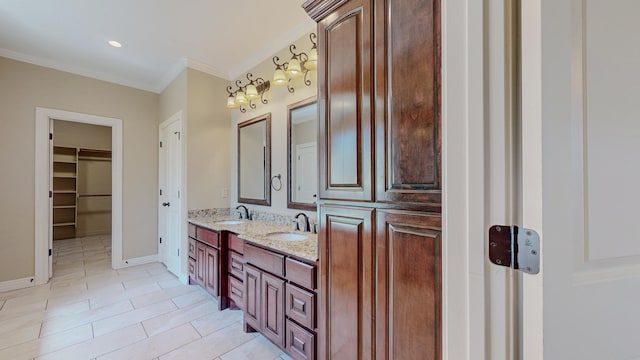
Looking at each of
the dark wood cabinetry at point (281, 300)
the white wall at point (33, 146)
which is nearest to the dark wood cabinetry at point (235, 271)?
the dark wood cabinetry at point (281, 300)

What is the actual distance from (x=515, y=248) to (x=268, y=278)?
5.33 ft

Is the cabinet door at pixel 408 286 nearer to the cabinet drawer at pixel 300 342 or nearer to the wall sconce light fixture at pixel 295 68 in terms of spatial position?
the cabinet drawer at pixel 300 342

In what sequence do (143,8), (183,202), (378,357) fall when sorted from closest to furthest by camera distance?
(378,357), (143,8), (183,202)

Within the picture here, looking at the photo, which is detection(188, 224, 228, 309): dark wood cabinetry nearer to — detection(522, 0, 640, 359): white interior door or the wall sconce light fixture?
the wall sconce light fixture

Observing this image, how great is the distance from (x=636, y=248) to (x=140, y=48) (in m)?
4.10

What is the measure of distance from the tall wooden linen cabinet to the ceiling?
133 cm

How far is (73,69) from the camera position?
11.4 feet

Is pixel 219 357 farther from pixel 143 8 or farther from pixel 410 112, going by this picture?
pixel 143 8

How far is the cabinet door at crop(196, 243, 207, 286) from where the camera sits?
2.80 m

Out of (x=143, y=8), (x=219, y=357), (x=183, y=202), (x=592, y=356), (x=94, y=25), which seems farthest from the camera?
(x=183, y=202)

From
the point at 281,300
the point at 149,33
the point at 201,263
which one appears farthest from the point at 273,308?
the point at 149,33

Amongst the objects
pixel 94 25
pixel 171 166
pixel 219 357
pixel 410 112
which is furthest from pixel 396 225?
pixel 171 166

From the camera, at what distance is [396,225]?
3.32 feet

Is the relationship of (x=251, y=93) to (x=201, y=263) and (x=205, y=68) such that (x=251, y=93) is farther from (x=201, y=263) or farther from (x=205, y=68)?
(x=201, y=263)
